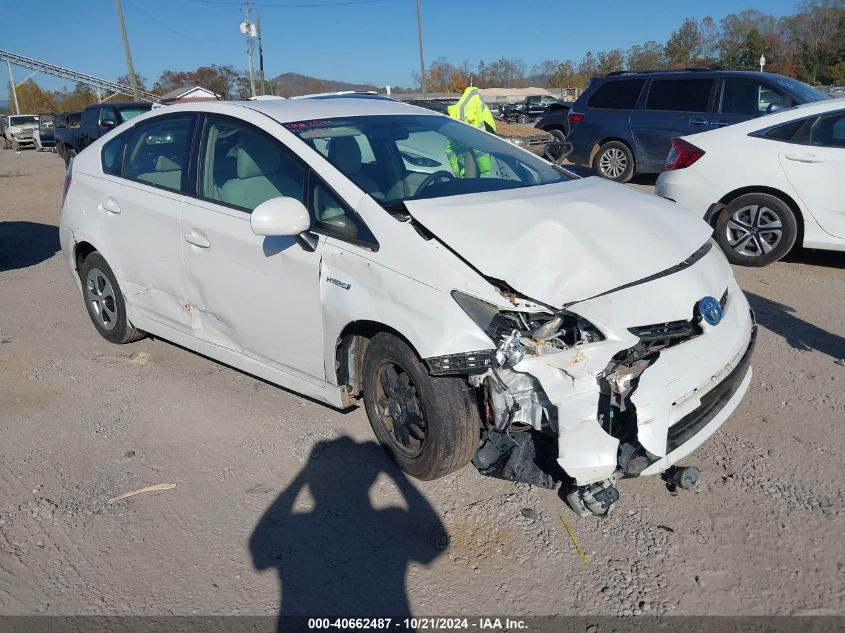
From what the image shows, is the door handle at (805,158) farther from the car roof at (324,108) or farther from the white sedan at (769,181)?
the car roof at (324,108)

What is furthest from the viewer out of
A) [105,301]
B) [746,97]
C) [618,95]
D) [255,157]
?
[618,95]

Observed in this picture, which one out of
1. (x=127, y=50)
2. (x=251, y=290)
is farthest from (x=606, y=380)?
(x=127, y=50)

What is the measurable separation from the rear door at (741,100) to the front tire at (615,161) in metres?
1.59

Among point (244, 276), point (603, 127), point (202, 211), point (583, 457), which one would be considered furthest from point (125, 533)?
point (603, 127)

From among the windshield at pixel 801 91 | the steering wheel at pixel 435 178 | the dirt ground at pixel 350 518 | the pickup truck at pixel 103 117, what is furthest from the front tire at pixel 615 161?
the pickup truck at pixel 103 117

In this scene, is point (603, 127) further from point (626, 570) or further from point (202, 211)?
point (626, 570)

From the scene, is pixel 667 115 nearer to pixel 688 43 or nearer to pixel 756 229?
pixel 756 229

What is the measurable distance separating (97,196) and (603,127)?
880 centimetres

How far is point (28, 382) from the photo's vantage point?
4656 mm

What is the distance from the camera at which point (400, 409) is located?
3.27 meters

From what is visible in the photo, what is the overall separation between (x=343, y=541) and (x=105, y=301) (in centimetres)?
308

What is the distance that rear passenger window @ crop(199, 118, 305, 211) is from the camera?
3.63 m

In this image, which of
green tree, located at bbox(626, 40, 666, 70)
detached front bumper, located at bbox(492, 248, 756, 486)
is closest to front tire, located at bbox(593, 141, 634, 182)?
detached front bumper, located at bbox(492, 248, 756, 486)

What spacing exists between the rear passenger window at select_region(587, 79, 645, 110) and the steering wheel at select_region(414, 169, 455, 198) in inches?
329
